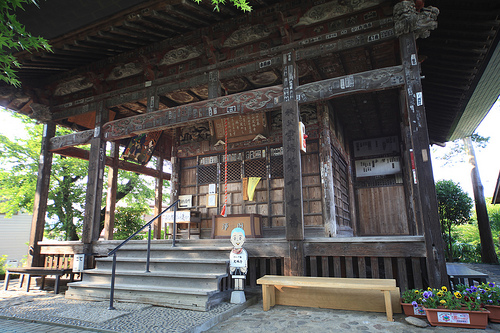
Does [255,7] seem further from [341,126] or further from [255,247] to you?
[341,126]

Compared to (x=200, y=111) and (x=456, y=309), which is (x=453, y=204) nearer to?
(x=456, y=309)

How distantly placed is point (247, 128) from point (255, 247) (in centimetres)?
445

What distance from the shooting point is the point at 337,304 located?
14.8 feet

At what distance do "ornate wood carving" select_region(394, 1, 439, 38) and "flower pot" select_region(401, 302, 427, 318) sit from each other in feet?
13.9

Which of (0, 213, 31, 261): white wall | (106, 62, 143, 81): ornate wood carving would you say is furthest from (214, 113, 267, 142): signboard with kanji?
(0, 213, 31, 261): white wall

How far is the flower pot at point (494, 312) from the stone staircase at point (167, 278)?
3.51m

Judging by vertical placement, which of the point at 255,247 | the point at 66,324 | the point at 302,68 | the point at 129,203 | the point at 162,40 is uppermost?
the point at 162,40

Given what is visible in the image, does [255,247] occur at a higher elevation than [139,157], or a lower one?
lower

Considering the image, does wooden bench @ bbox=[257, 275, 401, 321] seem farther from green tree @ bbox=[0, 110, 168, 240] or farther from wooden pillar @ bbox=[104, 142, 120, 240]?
green tree @ bbox=[0, 110, 168, 240]

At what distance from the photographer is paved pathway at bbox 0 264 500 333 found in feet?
12.0

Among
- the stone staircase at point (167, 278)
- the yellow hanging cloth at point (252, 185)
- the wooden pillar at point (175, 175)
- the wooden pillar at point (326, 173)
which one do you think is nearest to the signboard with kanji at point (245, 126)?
the yellow hanging cloth at point (252, 185)

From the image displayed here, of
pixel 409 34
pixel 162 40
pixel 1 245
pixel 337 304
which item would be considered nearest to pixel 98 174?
pixel 162 40

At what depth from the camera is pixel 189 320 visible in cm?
387

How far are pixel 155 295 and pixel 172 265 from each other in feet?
2.30
